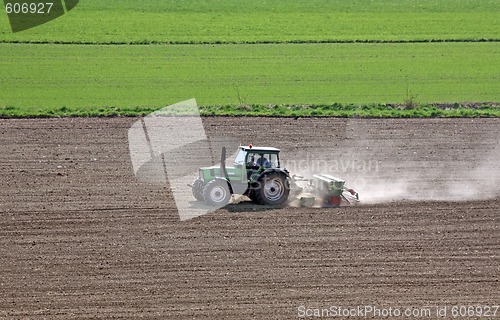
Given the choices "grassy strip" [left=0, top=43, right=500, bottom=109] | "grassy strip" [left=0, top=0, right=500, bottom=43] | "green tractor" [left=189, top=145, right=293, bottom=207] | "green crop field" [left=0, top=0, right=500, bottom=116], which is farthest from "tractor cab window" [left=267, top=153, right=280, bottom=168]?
"grassy strip" [left=0, top=0, right=500, bottom=43]

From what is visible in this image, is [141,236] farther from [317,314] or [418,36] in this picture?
[418,36]

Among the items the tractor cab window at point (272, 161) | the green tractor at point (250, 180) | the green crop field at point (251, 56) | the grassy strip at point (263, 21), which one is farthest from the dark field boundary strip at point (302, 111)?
the grassy strip at point (263, 21)

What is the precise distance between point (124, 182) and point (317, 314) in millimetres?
9661

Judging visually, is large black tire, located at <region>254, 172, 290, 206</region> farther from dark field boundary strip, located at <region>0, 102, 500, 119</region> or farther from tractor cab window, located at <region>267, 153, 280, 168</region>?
dark field boundary strip, located at <region>0, 102, 500, 119</region>

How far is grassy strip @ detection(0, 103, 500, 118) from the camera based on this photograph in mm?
31953

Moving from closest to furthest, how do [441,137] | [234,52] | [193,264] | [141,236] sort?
1. [193,264]
2. [141,236]
3. [441,137]
4. [234,52]

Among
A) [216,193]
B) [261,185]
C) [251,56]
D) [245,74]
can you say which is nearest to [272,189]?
[261,185]

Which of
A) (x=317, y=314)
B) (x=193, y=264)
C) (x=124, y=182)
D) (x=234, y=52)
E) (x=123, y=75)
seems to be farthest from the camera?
(x=234, y=52)

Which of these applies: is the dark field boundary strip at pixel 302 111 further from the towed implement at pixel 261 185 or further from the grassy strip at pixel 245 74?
the towed implement at pixel 261 185

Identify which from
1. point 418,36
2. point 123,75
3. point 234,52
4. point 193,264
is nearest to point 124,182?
point 193,264

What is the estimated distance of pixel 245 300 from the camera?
A: 1677 cm

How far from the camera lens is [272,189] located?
22.5 m

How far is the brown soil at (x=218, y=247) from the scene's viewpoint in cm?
1680

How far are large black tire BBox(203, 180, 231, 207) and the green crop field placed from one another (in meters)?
10.3
